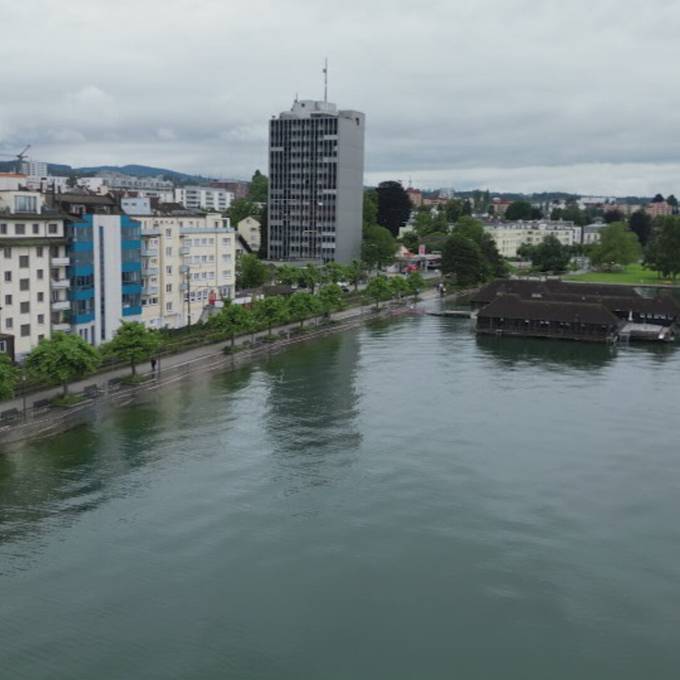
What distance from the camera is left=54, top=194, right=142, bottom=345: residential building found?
48000mm

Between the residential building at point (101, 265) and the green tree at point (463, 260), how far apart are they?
184ft

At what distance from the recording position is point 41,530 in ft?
85.5

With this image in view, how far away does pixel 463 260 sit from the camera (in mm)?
102812

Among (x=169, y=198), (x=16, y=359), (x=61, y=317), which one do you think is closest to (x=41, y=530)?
(x=16, y=359)

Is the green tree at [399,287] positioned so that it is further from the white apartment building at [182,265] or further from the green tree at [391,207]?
the green tree at [391,207]

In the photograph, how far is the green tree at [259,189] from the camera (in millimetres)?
158125

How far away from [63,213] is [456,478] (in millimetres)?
28321

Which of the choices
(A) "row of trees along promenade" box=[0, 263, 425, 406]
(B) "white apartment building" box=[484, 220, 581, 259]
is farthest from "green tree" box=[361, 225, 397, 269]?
(B) "white apartment building" box=[484, 220, 581, 259]

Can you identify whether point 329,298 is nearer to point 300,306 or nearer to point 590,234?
point 300,306

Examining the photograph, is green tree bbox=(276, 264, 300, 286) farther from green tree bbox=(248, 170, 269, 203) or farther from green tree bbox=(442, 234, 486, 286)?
green tree bbox=(248, 170, 269, 203)

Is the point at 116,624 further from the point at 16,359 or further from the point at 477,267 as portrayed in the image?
the point at 477,267

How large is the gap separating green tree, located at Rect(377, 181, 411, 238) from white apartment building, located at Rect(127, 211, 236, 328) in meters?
84.7

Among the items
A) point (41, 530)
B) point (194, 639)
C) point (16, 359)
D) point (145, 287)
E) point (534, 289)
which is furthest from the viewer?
point (534, 289)

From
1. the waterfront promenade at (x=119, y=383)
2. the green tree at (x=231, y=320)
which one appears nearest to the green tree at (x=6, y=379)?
the waterfront promenade at (x=119, y=383)
